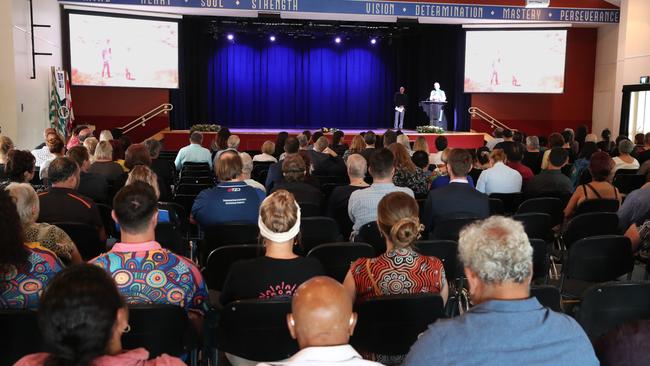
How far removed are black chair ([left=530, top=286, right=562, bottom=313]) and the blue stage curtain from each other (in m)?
17.4

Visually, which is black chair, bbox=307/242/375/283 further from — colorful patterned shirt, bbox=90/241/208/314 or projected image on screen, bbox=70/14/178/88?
projected image on screen, bbox=70/14/178/88

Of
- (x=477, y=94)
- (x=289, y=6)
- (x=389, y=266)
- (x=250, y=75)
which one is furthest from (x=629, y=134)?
(x=389, y=266)

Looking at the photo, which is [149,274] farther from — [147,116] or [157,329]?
[147,116]

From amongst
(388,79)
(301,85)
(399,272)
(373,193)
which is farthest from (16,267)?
(388,79)

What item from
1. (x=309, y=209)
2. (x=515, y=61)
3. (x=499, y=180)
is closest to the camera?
(x=309, y=209)

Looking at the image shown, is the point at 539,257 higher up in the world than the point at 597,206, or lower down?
lower down

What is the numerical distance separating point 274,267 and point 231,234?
1.57 m

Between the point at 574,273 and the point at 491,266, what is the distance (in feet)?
8.92

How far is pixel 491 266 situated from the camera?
1948 mm

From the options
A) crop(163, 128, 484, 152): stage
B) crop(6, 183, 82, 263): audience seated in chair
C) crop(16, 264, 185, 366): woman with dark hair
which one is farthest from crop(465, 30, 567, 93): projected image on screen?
crop(16, 264, 185, 366): woman with dark hair

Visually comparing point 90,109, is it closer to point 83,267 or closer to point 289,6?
point 289,6

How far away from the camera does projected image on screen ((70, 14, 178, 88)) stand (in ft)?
46.1

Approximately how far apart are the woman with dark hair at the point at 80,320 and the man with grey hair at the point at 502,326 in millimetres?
850

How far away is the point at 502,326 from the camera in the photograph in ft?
6.07
